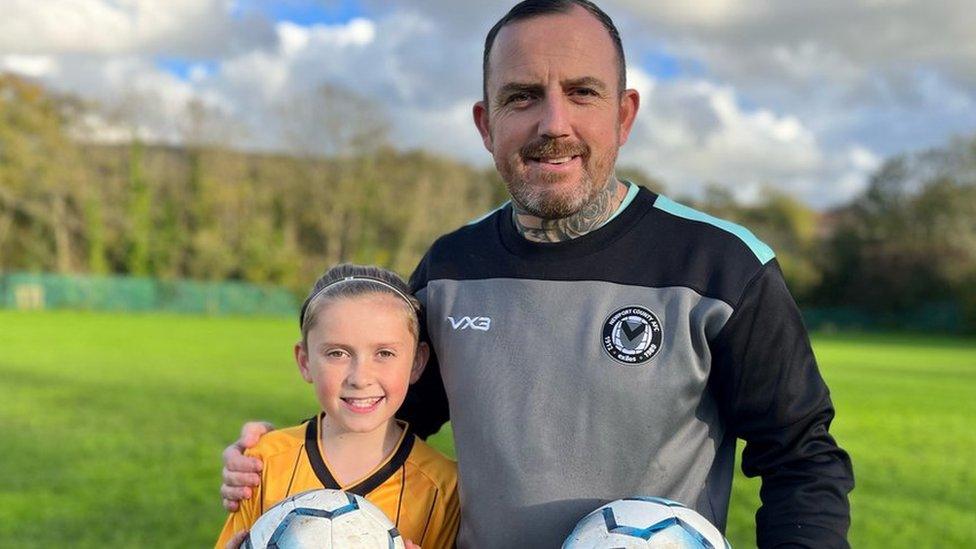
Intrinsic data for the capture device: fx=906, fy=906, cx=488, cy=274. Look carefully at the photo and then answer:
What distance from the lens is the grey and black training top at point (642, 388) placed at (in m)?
2.19

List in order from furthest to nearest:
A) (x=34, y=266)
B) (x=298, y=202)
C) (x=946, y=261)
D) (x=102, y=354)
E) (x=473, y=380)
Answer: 1. (x=946, y=261)
2. (x=298, y=202)
3. (x=34, y=266)
4. (x=102, y=354)
5. (x=473, y=380)

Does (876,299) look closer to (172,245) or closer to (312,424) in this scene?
(172,245)

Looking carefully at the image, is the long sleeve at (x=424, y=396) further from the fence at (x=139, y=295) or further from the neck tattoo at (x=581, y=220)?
the fence at (x=139, y=295)

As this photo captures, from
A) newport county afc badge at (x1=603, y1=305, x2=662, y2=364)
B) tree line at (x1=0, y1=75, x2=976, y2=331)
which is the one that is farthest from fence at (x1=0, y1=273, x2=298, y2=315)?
newport county afc badge at (x1=603, y1=305, x2=662, y2=364)

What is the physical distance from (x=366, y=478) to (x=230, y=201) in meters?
44.5

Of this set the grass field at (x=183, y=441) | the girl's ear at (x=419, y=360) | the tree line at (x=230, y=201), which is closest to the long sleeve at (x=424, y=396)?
the girl's ear at (x=419, y=360)

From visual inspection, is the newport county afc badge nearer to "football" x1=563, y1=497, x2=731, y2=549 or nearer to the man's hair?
"football" x1=563, y1=497, x2=731, y2=549

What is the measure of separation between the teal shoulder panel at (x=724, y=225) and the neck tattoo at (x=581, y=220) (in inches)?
4.8

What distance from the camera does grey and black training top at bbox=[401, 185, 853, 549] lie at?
2.19 metres

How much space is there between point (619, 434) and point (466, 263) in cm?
69

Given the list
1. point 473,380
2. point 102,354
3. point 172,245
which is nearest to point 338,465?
point 473,380

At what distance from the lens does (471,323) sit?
2502mm

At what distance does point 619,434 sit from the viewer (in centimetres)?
227

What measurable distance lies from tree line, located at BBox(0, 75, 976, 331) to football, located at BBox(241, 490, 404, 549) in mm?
40035
